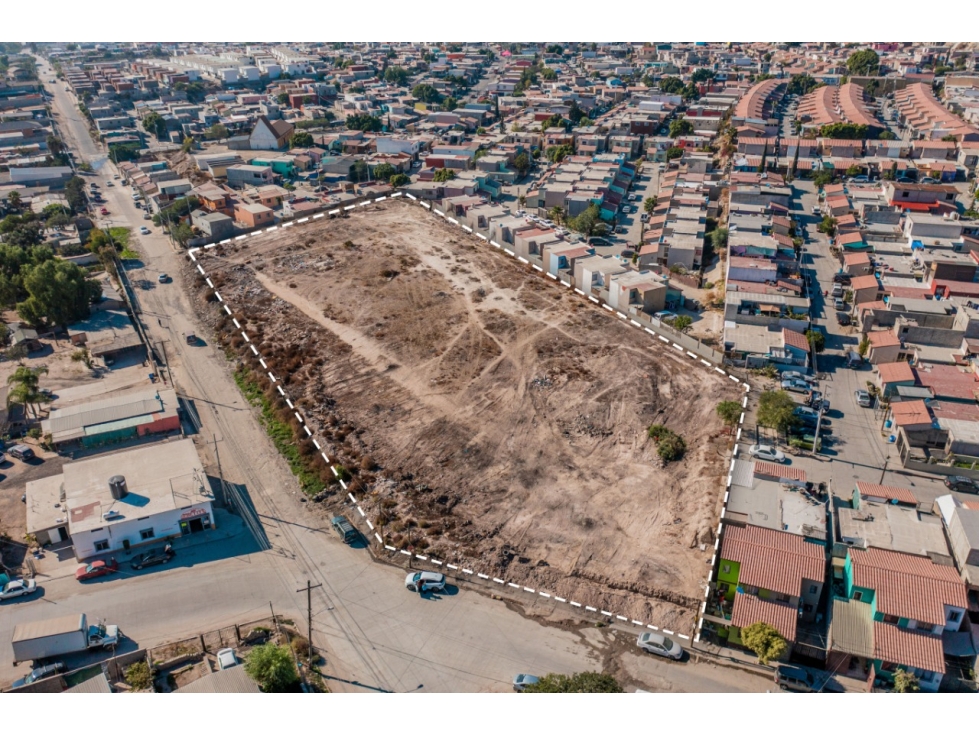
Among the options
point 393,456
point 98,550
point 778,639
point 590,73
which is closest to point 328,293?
point 393,456

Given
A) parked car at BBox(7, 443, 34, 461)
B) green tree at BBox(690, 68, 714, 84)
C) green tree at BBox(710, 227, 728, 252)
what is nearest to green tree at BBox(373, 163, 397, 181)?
green tree at BBox(710, 227, 728, 252)

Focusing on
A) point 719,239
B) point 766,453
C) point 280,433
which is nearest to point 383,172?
point 719,239

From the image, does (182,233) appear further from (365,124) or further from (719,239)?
(719,239)

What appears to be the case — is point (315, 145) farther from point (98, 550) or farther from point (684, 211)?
point (98, 550)

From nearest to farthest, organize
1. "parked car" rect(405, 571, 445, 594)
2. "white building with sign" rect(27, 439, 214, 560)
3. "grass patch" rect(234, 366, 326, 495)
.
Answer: "parked car" rect(405, 571, 445, 594), "white building with sign" rect(27, 439, 214, 560), "grass patch" rect(234, 366, 326, 495)

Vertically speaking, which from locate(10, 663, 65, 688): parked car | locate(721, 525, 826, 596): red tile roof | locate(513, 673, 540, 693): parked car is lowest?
locate(10, 663, 65, 688): parked car

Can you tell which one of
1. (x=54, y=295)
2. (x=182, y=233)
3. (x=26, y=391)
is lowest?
(x=26, y=391)

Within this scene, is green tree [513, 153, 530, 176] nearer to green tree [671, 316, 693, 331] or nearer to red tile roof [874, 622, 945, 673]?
green tree [671, 316, 693, 331]
